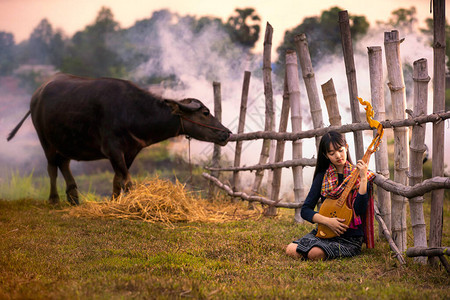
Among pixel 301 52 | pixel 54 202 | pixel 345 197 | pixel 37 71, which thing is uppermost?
pixel 37 71

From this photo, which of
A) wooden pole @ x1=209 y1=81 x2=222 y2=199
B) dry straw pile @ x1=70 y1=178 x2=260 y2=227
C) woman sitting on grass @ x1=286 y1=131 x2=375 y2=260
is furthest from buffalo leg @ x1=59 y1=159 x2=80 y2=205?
woman sitting on grass @ x1=286 y1=131 x2=375 y2=260

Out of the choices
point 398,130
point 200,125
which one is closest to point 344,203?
point 398,130

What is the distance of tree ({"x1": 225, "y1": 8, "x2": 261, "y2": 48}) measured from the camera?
12805 mm

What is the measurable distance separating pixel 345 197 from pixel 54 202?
5.57m

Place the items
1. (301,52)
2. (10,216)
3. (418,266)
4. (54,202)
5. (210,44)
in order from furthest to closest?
(210,44), (54,202), (10,216), (301,52), (418,266)

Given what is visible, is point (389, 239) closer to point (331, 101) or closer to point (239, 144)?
point (331, 101)

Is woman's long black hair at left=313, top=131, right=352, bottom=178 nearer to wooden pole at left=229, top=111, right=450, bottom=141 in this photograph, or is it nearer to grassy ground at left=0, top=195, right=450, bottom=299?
wooden pole at left=229, top=111, right=450, bottom=141

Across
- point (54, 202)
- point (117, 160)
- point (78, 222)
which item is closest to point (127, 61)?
point (54, 202)

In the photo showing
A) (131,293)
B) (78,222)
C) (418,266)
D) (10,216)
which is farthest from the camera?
(10,216)

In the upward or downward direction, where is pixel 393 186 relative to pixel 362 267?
upward

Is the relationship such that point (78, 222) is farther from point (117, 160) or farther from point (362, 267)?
point (362, 267)

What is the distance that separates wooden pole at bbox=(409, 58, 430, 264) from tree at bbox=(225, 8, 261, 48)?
31.4 feet

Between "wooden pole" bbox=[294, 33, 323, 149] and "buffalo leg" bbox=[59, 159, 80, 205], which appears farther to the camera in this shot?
"buffalo leg" bbox=[59, 159, 80, 205]

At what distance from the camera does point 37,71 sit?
13711 mm
